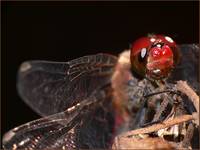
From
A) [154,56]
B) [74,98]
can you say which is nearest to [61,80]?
[74,98]

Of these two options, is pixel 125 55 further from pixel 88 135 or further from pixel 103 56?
pixel 88 135

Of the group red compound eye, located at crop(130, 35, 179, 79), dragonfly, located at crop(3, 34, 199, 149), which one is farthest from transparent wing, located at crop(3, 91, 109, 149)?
red compound eye, located at crop(130, 35, 179, 79)

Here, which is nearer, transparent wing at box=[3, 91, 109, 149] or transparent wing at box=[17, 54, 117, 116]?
transparent wing at box=[3, 91, 109, 149]

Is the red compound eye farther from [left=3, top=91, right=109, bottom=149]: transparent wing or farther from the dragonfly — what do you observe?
[left=3, top=91, right=109, bottom=149]: transparent wing

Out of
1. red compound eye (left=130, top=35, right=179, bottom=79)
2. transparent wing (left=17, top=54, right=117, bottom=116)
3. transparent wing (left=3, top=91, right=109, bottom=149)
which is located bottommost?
transparent wing (left=3, top=91, right=109, bottom=149)

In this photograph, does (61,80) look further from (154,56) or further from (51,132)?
(154,56)

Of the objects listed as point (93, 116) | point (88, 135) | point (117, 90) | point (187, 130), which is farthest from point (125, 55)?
point (187, 130)

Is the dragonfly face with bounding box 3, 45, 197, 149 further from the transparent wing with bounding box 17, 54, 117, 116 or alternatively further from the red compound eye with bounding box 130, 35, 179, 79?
the red compound eye with bounding box 130, 35, 179, 79

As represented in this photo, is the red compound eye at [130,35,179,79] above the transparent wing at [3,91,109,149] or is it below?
above
